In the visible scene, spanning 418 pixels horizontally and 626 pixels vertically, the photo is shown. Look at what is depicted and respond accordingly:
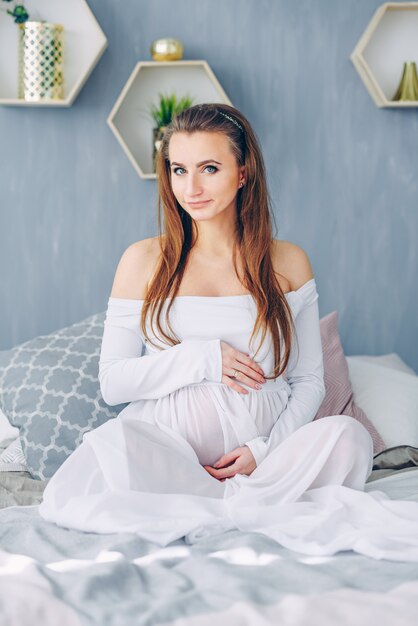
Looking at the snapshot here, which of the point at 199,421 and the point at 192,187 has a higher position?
the point at 192,187

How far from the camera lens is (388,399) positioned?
8.06ft

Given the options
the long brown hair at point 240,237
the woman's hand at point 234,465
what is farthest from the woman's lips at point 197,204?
the woman's hand at point 234,465

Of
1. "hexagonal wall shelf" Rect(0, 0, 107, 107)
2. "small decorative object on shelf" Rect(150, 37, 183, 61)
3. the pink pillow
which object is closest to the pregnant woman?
the pink pillow

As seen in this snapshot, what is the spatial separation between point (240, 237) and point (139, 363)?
0.42 meters

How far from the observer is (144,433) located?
182 centimetres

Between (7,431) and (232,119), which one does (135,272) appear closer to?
(232,119)

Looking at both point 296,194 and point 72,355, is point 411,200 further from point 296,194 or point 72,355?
point 72,355

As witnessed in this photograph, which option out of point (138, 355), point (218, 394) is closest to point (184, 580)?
point (218, 394)

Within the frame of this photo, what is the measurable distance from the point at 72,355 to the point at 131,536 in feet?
2.83

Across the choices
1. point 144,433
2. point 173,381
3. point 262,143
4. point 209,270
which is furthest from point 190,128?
point 262,143

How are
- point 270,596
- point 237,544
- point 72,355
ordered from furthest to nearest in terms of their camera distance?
1. point 72,355
2. point 237,544
3. point 270,596

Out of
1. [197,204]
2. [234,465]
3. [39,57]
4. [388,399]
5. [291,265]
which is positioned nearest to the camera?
[234,465]

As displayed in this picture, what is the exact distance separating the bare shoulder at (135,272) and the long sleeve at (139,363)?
0.02 m

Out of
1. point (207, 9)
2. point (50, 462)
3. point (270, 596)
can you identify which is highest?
point (207, 9)
